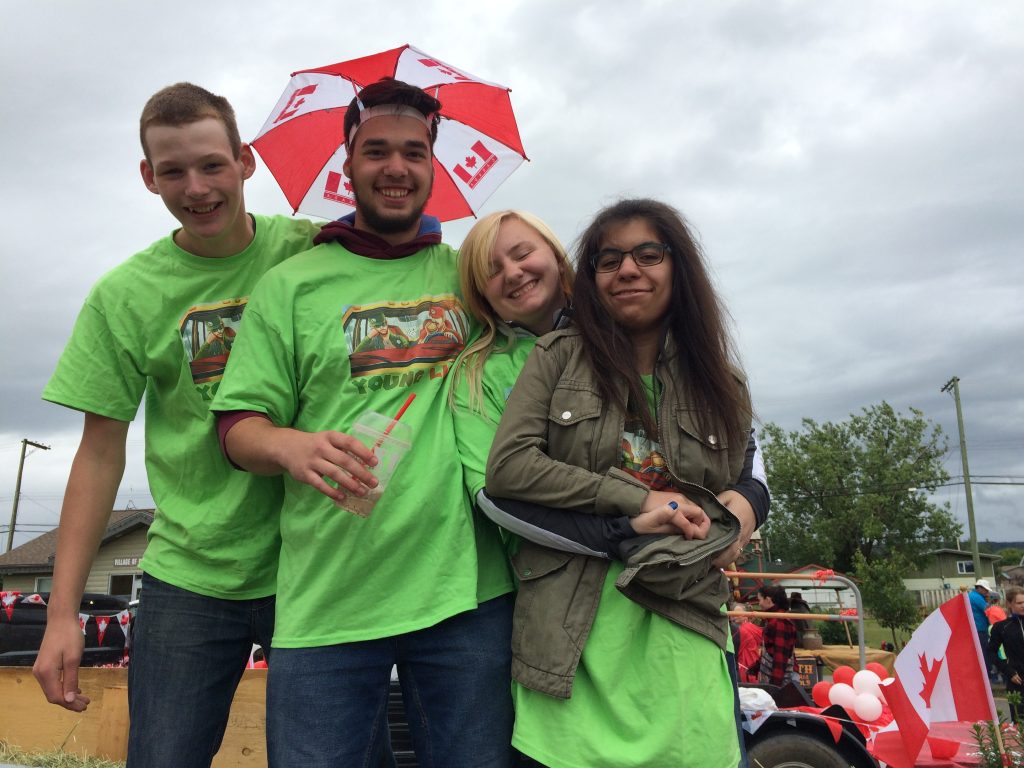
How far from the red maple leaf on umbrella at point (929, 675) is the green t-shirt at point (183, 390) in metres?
3.11

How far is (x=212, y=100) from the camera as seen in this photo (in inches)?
90.5

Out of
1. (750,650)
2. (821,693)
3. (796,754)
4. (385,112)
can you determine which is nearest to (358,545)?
(385,112)

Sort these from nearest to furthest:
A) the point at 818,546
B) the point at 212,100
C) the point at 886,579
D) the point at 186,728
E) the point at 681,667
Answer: the point at 681,667 → the point at 186,728 → the point at 212,100 → the point at 886,579 → the point at 818,546

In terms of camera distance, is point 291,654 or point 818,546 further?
point 818,546

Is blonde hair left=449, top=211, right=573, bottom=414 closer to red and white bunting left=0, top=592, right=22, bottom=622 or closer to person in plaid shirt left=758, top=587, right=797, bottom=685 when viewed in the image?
person in plaid shirt left=758, top=587, right=797, bottom=685

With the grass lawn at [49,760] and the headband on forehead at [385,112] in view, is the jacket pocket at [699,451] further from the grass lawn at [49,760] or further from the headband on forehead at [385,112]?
the grass lawn at [49,760]

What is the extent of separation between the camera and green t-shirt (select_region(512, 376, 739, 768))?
5.76 ft

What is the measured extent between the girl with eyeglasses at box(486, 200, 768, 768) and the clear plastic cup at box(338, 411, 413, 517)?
0.72ft

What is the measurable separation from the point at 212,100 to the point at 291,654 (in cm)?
153

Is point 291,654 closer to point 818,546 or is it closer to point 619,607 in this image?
point 619,607

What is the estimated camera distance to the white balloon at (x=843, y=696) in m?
4.88

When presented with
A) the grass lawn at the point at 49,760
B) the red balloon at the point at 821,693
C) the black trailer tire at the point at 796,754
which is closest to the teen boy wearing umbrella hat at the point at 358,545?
the black trailer tire at the point at 796,754

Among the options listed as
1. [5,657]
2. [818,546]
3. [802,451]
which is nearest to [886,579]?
[818,546]

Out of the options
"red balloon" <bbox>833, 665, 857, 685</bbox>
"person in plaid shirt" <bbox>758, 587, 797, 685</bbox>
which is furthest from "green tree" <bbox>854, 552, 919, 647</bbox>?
"red balloon" <bbox>833, 665, 857, 685</bbox>
